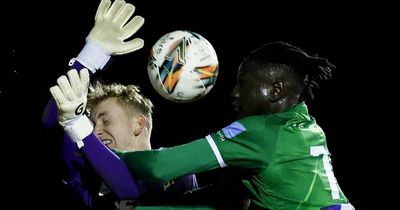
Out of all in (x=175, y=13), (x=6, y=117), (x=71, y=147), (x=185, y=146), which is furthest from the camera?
(x=175, y=13)

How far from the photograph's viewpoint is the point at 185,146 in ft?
8.92

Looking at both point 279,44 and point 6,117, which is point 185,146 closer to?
point 279,44

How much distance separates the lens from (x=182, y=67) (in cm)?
303

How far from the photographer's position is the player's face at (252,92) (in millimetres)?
2885

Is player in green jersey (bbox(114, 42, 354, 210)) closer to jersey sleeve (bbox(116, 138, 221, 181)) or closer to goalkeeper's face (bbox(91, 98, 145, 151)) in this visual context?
jersey sleeve (bbox(116, 138, 221, 181))

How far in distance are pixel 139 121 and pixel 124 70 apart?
192cm

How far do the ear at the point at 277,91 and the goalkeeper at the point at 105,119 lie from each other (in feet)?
2.20

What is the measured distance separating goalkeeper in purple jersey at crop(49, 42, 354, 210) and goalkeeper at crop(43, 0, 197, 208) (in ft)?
0.23

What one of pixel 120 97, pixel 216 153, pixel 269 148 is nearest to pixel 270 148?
pixel 269 148

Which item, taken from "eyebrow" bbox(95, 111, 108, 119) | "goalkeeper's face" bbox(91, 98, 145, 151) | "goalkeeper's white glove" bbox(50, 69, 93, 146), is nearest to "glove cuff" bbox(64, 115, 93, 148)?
"goalkeeper's white glove" bbox(50, 69, 93, 146)

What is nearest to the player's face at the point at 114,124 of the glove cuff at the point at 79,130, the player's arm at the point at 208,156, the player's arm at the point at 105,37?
the player's arm at the point at 105,37

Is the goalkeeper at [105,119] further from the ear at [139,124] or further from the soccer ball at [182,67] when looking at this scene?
the soccer ball at [182,67]

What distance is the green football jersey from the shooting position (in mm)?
2705

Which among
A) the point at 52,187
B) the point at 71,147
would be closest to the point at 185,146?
the point at 71,147
